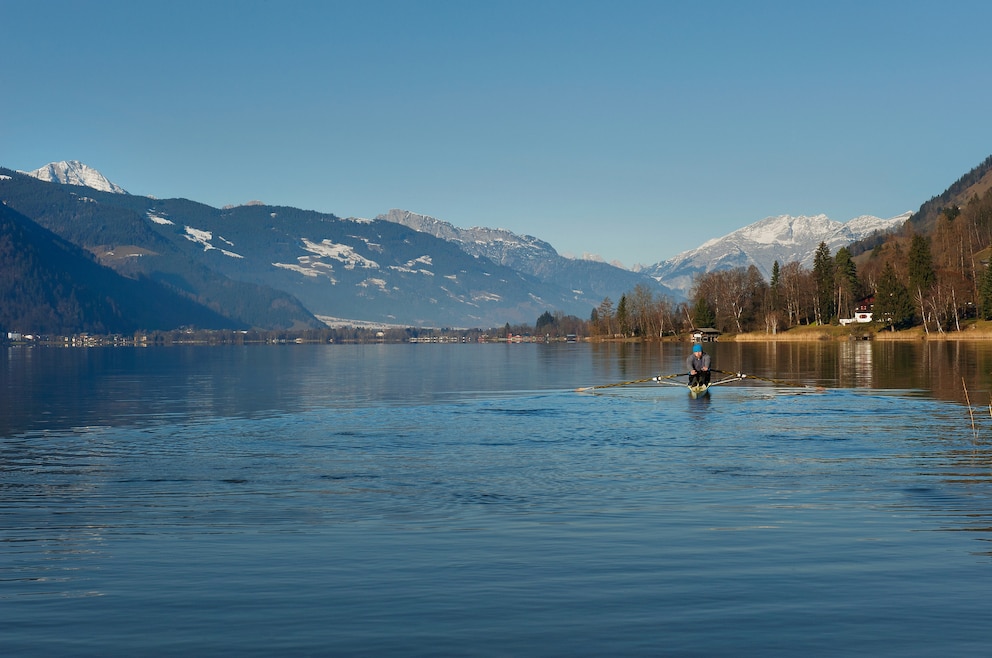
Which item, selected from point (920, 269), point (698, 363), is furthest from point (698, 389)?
point (920, 269)

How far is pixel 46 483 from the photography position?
29.6 m

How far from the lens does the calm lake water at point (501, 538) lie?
14.5m

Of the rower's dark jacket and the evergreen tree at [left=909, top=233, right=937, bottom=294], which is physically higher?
the evergreen tree at [left=909, top=233, right=937, bottom=294]

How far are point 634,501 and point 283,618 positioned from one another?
1227cm

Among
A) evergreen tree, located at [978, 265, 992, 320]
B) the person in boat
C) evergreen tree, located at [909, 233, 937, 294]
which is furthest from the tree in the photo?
the person in boat

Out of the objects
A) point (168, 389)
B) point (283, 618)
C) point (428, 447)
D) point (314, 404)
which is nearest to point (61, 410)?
point (314, 404)

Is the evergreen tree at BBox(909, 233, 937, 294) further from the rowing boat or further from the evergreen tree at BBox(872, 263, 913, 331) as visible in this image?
the rowing boat

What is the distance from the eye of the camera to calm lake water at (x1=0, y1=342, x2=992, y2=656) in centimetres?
1453

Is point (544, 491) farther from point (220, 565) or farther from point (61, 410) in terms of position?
point (61, 410)

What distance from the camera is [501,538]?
20.9 metres

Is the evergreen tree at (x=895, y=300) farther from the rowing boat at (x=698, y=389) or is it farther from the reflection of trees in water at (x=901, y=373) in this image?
the rowing boat at (x=698, y=389)

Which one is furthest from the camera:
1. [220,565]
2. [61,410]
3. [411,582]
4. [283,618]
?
[61,410]

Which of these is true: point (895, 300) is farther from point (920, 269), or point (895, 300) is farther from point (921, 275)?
point (920, 269)

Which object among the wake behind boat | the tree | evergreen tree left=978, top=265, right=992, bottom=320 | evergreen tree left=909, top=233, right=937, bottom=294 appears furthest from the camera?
evergreen tree left=909, top=233, right=937, bottom=294
